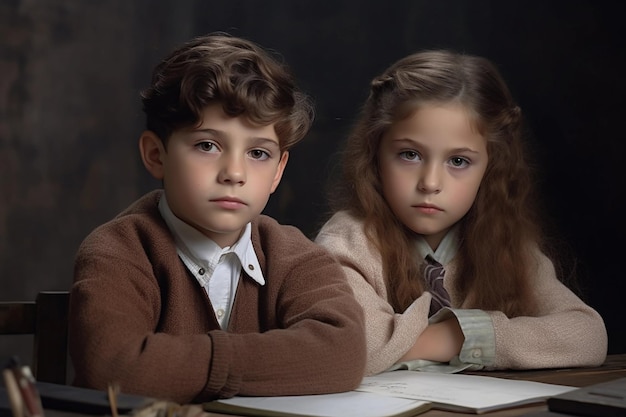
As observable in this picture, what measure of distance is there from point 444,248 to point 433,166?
0.72 ft

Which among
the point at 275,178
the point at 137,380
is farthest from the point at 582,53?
the point at 137,380

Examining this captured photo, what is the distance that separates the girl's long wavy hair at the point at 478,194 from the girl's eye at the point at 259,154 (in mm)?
525

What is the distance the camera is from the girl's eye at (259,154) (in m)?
1.80

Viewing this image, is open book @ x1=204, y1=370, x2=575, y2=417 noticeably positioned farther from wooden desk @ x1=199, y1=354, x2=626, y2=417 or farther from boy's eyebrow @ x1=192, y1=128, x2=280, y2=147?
boy's eyebrow @ x1=192, y1=128, x2=280, y2=147

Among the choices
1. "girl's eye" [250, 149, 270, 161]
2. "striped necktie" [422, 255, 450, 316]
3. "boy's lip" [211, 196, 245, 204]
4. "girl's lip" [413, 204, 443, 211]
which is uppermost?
"girl's eye" [250, 149, 270, 161]

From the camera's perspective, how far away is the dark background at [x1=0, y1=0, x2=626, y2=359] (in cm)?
322

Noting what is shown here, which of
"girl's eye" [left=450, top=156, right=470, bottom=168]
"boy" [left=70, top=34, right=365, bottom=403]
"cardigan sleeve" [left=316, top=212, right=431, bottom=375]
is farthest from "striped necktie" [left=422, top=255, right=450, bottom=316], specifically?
"boy" [left=70, top=34, right=365, bottom=403]

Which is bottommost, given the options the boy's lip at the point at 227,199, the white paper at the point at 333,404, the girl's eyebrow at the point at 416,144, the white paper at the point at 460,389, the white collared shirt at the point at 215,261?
the white paper at the point at 460,389

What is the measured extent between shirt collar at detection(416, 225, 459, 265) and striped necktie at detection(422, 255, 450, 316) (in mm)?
32

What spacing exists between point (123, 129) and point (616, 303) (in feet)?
4.94

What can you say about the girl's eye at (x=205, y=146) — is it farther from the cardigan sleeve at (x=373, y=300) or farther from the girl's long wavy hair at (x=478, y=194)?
the girl's long wavy hair at (x=478, y=194)

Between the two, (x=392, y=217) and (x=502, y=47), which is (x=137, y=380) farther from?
(x=502, y=47)

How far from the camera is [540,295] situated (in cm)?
237

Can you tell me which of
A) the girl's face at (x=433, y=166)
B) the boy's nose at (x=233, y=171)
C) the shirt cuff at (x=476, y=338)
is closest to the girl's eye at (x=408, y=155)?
the girl's face at (x=433, y=166)
